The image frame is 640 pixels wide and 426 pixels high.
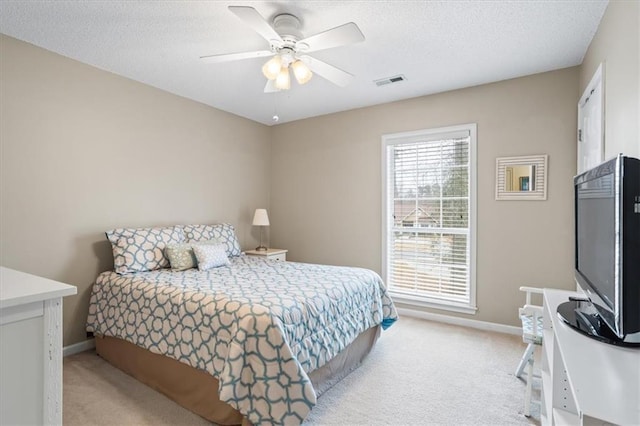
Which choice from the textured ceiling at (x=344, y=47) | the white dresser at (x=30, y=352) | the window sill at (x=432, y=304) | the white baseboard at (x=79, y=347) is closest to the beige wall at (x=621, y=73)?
the textured ceiling at (x=344, y=47)

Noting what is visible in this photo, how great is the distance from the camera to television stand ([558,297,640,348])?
1.14 m

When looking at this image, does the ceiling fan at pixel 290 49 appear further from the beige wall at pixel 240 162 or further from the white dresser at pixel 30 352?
the white dresser at pixel 30 352

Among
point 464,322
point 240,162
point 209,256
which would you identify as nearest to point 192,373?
point 209,256

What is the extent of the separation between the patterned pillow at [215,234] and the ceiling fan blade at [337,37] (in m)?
2.25

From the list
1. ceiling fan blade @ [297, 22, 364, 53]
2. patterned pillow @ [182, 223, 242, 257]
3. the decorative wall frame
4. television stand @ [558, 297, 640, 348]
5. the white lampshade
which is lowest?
television stand @ [558, 297, 640, 348]

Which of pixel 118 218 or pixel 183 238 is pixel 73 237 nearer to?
pixel 118 218

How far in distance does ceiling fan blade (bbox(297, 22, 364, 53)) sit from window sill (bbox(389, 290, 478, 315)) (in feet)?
9.53

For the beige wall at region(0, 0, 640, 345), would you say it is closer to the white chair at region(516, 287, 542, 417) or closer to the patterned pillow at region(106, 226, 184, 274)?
the patterned pillow at region(106, 226, 184, 274)

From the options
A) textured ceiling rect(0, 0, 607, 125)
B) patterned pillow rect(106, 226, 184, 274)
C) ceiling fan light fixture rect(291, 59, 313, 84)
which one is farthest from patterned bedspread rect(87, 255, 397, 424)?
textured ceiling rect(0, 0, 607, 125)

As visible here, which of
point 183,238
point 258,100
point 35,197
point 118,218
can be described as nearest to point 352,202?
point 258,100

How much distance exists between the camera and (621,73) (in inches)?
69.9

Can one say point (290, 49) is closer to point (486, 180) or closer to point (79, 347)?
point (486, 180)

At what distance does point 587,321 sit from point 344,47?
7.77ft

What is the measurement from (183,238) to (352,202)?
209 cm
